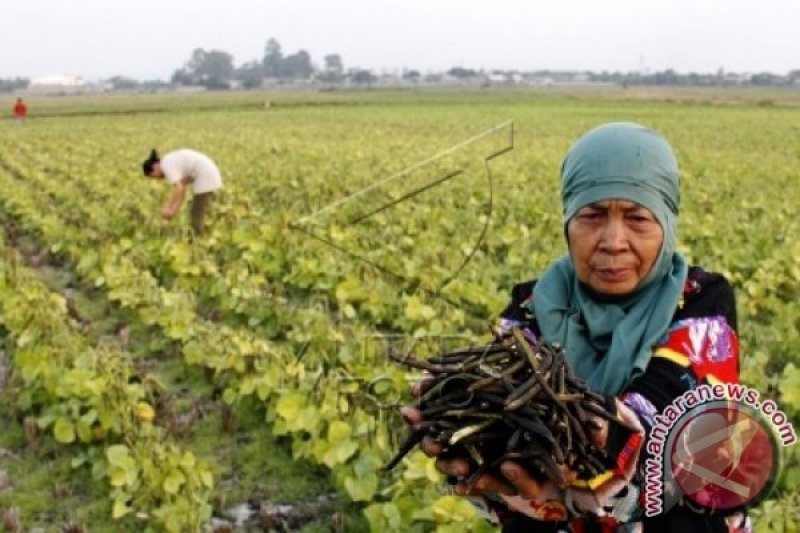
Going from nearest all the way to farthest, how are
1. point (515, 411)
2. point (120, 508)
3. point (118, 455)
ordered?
1. point (515, 411)
2. point (120, 508)
3. point (118, 455)

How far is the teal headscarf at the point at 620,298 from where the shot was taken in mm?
1643

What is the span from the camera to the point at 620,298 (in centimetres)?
174

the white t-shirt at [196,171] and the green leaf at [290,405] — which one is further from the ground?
the white t-shirt at [196,171]

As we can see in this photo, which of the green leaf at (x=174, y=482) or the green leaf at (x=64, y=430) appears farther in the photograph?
the green leaf at (x=64, y=430)

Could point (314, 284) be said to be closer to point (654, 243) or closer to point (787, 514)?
point (787, 514)

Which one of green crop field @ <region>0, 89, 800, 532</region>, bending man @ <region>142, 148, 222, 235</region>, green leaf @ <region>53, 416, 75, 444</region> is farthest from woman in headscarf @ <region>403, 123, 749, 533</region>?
bending man @ <region>142, 148, 222, 235</region>

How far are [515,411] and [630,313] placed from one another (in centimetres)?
42

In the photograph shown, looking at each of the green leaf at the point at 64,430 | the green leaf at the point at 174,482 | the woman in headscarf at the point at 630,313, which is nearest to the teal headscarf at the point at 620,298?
the woman in headscarf at the point at 630,313

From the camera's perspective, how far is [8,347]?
580 centimetres

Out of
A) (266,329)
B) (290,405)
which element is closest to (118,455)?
(290,405)

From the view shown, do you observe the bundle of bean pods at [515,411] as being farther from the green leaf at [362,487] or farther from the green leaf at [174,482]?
the green leaf at [174,482]

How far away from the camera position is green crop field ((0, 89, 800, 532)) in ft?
12.5

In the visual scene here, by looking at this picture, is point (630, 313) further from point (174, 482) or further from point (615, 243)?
point (174, 482)

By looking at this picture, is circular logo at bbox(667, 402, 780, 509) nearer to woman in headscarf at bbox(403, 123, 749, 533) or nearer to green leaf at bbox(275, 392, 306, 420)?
woman in headscarf at bbox(403, 123, 749, 533)
